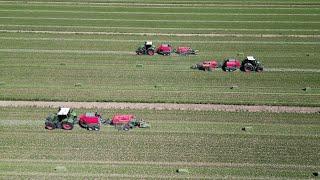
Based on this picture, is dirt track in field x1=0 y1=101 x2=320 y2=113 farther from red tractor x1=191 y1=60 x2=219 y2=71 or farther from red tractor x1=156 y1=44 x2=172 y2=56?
red tractor x1=156 y1=44 x2=172 y2=56

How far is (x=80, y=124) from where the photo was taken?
3934 cm

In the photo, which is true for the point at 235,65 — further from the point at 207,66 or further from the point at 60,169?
the point at 60,169

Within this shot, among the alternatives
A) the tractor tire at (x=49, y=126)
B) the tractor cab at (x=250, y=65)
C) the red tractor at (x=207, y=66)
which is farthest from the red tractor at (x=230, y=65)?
the tractor tire at (x=49, y=126)

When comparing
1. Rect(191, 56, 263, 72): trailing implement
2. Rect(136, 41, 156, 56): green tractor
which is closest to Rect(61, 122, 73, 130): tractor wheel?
Rect(191, 56, 263, 72): trailing implement

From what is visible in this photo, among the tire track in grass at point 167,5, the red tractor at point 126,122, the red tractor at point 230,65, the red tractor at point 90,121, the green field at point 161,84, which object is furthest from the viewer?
the tire track in grass at point 167,5

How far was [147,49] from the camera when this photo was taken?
55.3 meters

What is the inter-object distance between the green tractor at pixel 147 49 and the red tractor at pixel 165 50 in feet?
2.46

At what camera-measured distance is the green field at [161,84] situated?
1378 inches

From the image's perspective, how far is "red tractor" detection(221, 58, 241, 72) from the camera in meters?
50.6

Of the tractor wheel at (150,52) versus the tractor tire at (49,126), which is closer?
the tractor tire at (49,126)

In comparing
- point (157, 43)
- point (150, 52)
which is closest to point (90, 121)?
point (150, 52)

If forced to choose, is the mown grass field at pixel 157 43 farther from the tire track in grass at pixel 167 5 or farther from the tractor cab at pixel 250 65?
the tractor cab at pixel 250 65

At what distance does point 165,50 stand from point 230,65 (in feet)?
27.2

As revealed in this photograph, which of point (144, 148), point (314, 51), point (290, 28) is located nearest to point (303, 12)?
point (290, 28)
